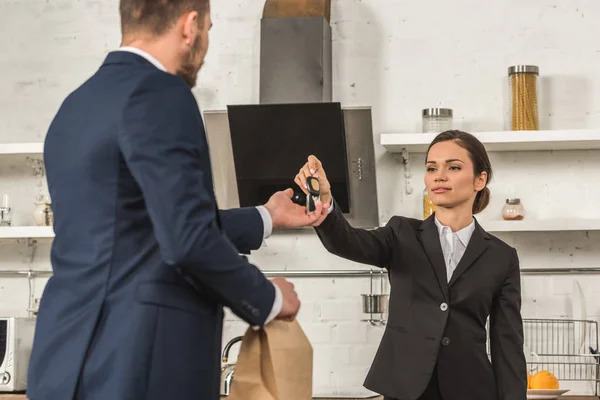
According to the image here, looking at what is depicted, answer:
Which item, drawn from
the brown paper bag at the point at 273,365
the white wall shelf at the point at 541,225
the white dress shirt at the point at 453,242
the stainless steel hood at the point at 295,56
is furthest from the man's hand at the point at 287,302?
the stainless steel hood at the point at 295,56

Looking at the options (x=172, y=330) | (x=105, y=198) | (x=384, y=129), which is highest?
(x=384, y=129)

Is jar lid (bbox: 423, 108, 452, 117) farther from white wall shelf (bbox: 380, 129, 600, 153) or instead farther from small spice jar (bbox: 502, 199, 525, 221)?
small spice jar (bbox: 502, 199, 525, 221)

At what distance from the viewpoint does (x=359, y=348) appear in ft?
11.3

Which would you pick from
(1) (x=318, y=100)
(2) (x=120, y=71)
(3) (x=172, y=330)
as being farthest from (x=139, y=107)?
(1) (x=318, y=100)

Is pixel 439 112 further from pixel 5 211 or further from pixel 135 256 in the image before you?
pixel 135 256

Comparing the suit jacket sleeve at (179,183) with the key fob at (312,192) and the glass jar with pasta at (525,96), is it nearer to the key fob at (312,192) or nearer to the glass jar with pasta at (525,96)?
the key fob at (312,192)

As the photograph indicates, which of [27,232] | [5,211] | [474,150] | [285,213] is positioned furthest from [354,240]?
[5,211]

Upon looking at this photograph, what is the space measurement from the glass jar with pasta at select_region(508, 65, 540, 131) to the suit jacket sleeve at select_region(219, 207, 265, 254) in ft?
6.34

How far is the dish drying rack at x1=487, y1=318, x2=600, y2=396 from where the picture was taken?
3.28 meters

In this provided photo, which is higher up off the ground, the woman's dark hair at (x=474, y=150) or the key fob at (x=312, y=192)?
the woman's dark hair at (x=474, y=150)

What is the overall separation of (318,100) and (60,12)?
117 cm

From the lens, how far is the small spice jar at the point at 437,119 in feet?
10.7

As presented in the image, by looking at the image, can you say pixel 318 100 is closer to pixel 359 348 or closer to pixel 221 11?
pixel 221 11

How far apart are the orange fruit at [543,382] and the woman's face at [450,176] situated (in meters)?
0.81
